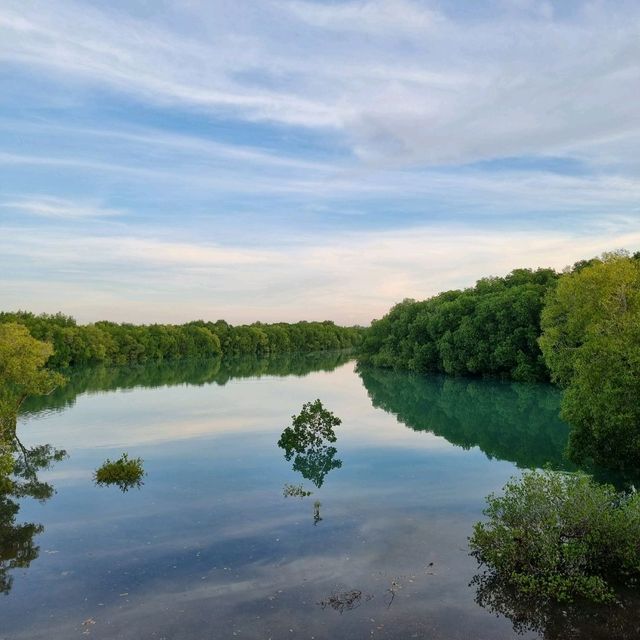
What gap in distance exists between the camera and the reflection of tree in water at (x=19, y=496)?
733 inches

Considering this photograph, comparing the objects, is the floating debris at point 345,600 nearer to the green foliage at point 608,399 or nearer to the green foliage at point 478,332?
the green foliage at point 608,399

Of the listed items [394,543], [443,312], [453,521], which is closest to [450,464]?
[453,521]

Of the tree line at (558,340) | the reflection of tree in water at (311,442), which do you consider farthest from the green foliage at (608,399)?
the reflection of tree in water at (311,442)

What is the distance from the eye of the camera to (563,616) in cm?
1430

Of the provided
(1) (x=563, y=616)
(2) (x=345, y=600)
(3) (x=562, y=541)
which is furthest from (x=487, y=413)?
(2) (x=345, y=600)

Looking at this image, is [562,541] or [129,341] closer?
[562,541]

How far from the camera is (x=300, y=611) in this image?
1483 centimetres

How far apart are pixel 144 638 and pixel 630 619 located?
11.0 metres

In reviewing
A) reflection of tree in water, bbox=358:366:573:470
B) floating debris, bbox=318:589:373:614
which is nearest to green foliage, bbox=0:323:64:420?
reflection of tree in water, bbox=358:366:573:470

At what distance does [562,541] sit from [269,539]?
900cm

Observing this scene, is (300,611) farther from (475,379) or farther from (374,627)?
(475,379)

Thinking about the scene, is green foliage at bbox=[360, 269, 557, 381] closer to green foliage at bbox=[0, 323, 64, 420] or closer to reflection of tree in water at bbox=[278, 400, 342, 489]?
reflection of tree in water at bbox=[278, 400, 342, 489]

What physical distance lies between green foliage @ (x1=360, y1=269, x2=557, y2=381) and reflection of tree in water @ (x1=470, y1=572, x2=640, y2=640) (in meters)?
63.9

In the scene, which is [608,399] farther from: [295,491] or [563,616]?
[563,616]
